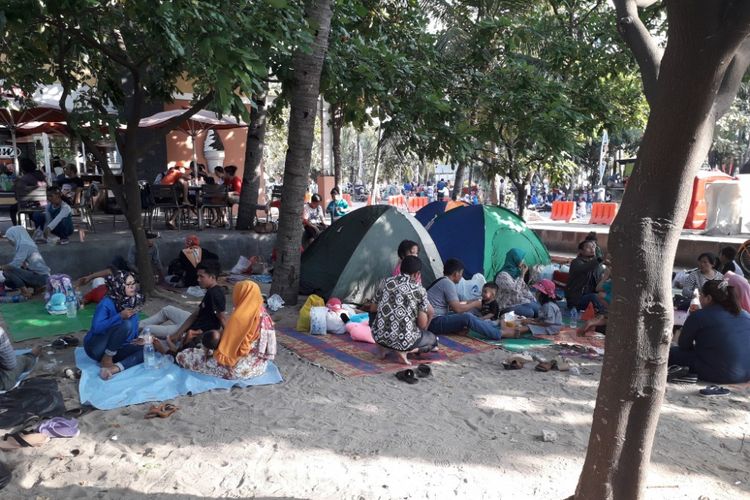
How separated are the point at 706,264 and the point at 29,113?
11.8 meters

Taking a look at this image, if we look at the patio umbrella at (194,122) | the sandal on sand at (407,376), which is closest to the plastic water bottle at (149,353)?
the sandal on sand at (407,376)

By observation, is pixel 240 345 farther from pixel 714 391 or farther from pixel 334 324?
pixel 714 391

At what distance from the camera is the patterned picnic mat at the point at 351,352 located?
5805 millimetres

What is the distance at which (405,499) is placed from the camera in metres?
3.47

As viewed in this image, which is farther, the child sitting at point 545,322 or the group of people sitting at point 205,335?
the child sitting at point 545,322

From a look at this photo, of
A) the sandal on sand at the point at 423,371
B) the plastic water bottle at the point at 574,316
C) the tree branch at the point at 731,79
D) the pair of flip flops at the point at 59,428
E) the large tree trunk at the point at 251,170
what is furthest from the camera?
the large tree trunk at the point at 251,170

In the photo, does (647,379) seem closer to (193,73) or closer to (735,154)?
(193,73)

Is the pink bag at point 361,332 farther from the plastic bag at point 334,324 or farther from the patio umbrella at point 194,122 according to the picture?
the patio umbrella at point 194,122

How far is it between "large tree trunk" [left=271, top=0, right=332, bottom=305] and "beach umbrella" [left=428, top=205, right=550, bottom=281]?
269 cm

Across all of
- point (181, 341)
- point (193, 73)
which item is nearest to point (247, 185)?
point (193, 73)

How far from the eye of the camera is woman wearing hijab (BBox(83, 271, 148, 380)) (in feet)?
17.4

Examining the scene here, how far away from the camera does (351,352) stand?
248 inches

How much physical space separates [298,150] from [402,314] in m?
3.02

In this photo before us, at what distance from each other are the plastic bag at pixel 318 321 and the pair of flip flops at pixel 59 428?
9.92 feet
